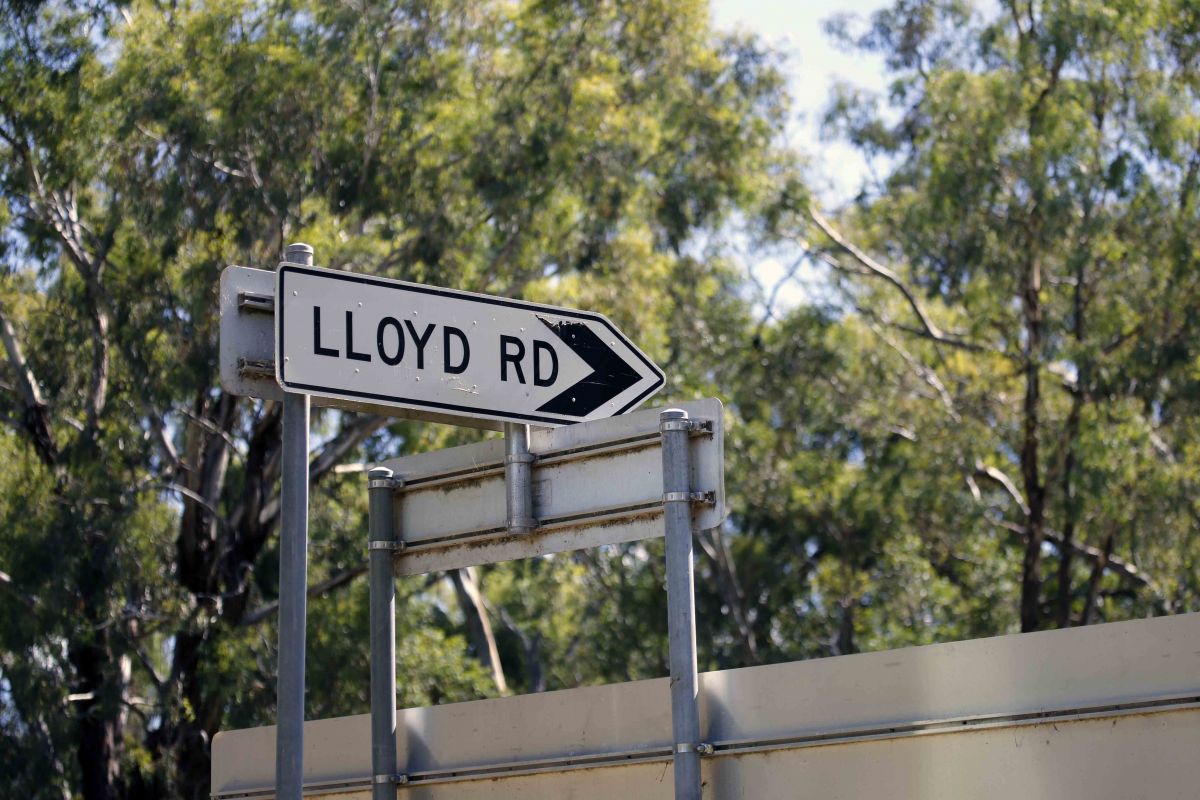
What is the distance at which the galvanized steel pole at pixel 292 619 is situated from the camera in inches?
140

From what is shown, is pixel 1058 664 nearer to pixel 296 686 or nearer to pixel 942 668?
pixel 942 668

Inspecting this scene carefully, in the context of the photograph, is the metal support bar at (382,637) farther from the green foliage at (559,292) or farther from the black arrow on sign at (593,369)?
the green foliage at (559,292)

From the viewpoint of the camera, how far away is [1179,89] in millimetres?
19750

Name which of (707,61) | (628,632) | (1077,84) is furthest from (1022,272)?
(628,632)

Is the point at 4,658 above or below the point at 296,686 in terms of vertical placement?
above

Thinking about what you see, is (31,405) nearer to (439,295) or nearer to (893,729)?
(439,295)

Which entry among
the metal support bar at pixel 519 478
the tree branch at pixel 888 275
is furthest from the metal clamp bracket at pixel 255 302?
the tree branch at pixel 888 275

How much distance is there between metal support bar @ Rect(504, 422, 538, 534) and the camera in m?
4.27

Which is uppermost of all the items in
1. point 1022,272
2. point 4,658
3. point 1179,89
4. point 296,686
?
point 1179,89

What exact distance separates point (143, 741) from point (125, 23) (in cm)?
778

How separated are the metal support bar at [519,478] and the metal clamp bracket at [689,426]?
48cm

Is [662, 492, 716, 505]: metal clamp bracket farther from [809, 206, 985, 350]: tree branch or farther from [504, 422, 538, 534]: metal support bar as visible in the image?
[809, 206, 985, 350]: tree branch

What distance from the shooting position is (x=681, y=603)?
3.88m

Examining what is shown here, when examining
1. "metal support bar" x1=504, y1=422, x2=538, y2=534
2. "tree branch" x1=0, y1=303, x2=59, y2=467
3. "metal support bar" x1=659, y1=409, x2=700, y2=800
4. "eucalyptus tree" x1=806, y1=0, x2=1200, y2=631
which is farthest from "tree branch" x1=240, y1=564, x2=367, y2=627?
"metal support bar" x1=659, y1=409, x2=700, y2=800
